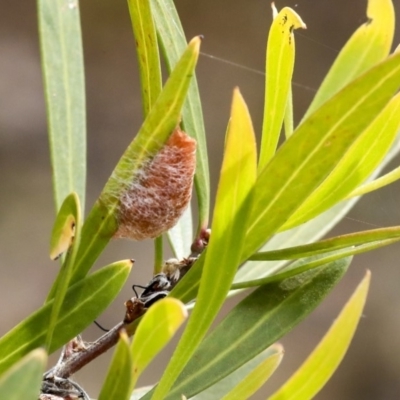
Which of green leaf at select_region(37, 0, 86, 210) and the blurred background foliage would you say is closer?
green leaf at select_region(37, 0, 86, 210)

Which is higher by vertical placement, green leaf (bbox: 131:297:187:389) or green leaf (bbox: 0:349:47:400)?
green leaf (bbox: 0:349:47:400)

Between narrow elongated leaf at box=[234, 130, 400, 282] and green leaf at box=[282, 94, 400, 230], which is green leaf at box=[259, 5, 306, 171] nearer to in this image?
green leaf at box=[282, 94, 400, 230]

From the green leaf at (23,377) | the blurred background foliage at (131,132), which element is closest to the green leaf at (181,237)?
the green leaf at (23,377)

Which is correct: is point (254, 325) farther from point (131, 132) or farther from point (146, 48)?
point (131, 132)

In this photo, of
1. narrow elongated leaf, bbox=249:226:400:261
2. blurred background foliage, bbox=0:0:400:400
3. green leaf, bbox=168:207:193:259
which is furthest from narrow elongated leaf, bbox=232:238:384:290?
blurred background foliage, bbox=0:0:400:400

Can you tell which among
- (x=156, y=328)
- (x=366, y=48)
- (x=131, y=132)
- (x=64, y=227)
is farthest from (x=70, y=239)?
(x=131, y=132)

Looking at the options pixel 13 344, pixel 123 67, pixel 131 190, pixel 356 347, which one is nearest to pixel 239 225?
pixel 131 190

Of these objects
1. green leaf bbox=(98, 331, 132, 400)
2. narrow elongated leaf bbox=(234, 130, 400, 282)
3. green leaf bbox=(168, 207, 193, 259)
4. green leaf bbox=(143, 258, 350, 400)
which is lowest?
green leaf bbox=(143, 258, 350, 400)
